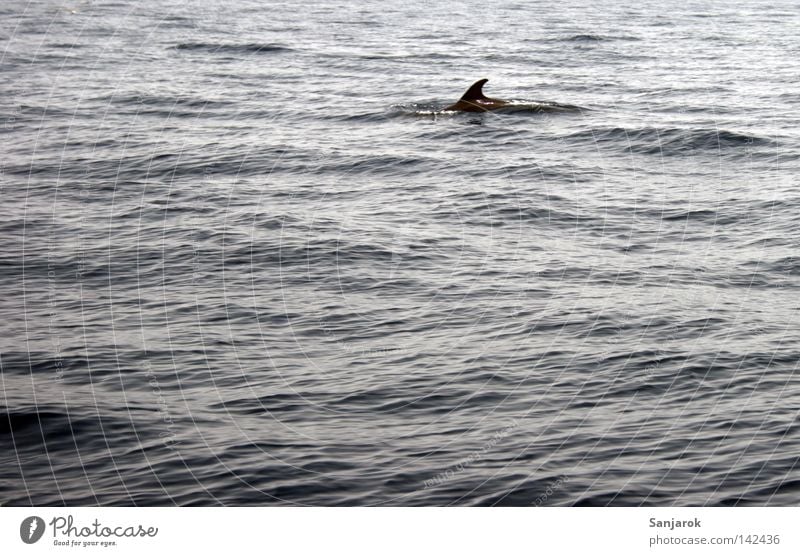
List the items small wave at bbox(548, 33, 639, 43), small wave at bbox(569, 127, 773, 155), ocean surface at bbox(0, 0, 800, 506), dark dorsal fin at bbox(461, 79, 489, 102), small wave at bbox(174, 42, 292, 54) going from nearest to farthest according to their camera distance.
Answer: ocean surface at bbox(0, 0, 800, 506) < small wave at bbox(569, 127, 773, 155) < dark dorsal fin at bbox(461, 79, 489, 102) < small wave at bbox(174, 42, 292, 54) < small wave at bbox(548, 33, 639, 43)

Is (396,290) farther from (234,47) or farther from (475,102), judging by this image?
(234,47)

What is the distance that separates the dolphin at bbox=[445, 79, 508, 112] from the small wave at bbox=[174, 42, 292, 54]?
1958 cm

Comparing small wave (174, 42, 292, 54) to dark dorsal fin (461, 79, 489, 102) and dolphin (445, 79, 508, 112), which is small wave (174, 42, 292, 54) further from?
dark dorsal fin (461, 79, 489, 102)

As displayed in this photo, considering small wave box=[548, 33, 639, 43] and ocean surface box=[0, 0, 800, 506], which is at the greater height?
ocean surface box=[0, 0, 800, 506]

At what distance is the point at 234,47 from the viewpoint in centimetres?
6606

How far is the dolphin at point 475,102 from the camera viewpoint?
4750cm

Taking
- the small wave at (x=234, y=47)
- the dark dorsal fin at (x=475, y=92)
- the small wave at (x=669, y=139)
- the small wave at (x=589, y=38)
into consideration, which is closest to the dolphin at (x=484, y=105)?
the dark dorsal fin at (x=475, y=92)

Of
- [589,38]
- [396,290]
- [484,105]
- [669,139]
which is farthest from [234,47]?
[396,290]

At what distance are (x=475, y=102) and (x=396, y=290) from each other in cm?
2301

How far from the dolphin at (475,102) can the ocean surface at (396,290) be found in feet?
3.17

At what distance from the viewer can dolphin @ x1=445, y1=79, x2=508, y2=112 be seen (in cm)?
4750

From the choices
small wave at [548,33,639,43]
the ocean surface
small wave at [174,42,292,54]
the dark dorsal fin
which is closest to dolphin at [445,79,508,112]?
the dark dorsal fin
